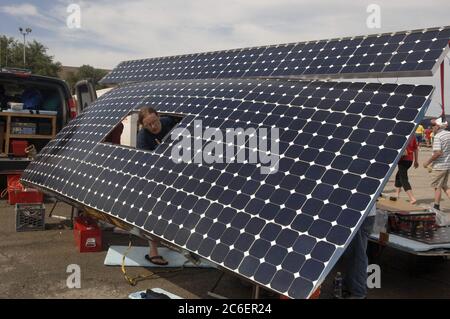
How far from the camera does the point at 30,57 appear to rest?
55875 millimetres

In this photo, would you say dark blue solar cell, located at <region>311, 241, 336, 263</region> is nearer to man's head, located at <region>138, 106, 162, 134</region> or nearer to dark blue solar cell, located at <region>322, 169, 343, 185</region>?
dark blue solar cell, located at <region>322, 169, 343, 185</region>

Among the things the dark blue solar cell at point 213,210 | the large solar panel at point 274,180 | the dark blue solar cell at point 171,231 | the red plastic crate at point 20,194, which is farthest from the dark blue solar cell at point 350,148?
the red plastic crate at point 20,194

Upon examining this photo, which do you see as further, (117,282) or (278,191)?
(117,282)

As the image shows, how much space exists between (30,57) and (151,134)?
5673 cm

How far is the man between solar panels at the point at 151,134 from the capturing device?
567cm

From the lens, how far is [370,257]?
19.8 ft

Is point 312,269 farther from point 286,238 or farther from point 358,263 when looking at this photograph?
point 358,263

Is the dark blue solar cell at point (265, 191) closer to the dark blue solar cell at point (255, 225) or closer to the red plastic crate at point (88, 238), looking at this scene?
the dark blue solar cell at point (255, 225)

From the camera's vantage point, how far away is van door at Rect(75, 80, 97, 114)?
984cm

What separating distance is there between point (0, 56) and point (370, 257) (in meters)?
56.1
